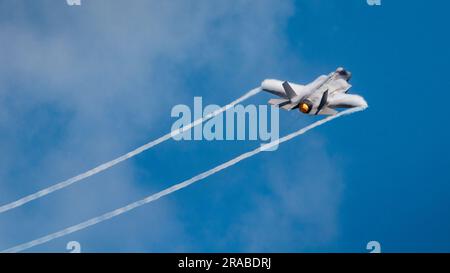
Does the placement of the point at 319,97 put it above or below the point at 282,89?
below

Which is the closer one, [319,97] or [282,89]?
[319,97]

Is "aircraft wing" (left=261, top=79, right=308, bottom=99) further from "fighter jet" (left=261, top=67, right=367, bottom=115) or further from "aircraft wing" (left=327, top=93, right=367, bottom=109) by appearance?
"aircraft wing" (left=327, top=93, right=367, bottom=109)

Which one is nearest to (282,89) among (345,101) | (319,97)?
(319,97)

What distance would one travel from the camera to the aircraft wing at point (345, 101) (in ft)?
163

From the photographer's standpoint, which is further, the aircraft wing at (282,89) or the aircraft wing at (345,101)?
the aircraft wing at (345,101)

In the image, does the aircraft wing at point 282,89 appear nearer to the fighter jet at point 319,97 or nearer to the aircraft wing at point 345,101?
the fighter jet at point 319,97

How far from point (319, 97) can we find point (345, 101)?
1486 mm

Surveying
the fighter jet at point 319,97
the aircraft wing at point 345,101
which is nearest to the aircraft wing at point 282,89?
the fighter jet at point 319,97

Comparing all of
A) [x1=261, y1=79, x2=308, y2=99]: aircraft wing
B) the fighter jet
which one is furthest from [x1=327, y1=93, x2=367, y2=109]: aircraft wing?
[x1=261, y1=79, x2=308, y2=99]: aircraft wing

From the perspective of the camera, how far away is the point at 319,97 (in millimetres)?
49469

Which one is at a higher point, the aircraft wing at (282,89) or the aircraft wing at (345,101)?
the aircraft wing at (282,89)

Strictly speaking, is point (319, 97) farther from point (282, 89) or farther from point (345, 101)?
point (282, 89)

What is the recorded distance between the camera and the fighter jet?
4922 cm
